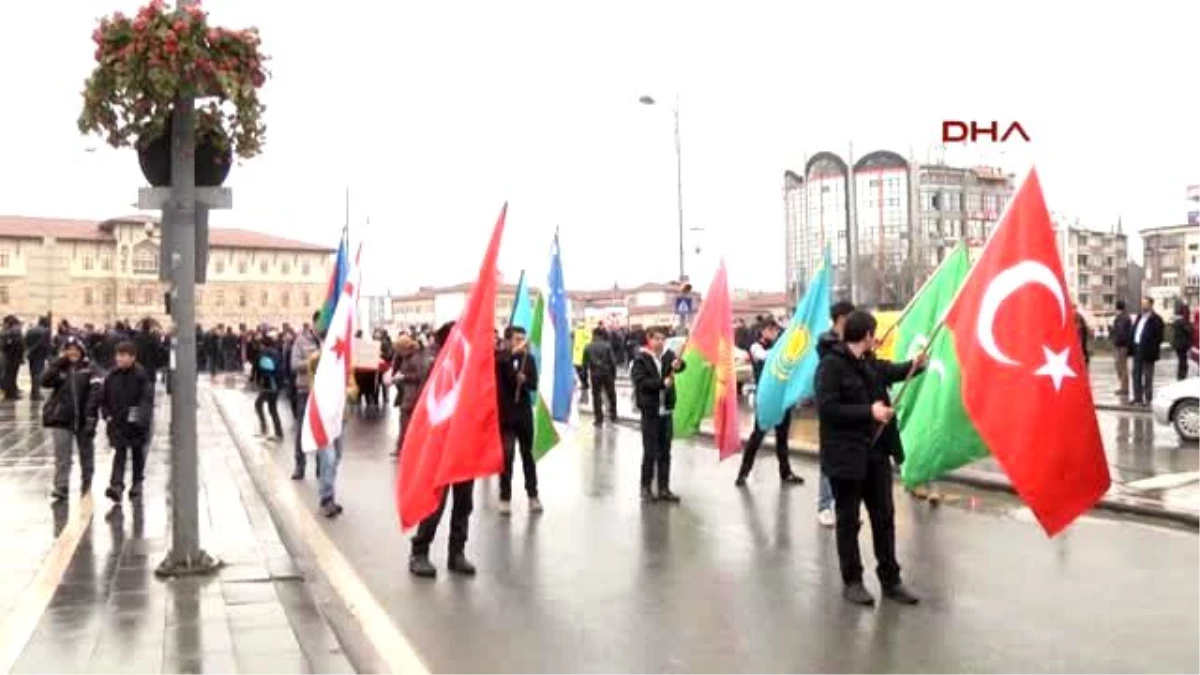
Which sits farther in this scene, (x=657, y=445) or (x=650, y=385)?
(x=657, y=445)

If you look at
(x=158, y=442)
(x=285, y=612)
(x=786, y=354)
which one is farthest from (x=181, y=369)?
(x=158, y=442)

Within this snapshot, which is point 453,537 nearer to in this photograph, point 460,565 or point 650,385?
point 460,565

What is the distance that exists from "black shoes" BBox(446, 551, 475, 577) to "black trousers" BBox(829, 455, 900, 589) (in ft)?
8.73

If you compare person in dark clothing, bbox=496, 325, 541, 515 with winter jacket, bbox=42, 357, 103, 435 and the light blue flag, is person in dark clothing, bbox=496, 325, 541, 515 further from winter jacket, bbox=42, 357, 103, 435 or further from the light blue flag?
winter jacket, bbox=42, 357, 103, 435

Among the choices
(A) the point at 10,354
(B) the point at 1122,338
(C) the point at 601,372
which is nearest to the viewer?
(B) the point at 1122,338

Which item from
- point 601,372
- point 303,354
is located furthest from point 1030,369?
point 601,372

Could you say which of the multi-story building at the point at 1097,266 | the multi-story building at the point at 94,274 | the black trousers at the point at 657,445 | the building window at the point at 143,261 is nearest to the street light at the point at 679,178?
the black trousers at the point at 657,445

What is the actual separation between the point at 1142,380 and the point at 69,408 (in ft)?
57.5

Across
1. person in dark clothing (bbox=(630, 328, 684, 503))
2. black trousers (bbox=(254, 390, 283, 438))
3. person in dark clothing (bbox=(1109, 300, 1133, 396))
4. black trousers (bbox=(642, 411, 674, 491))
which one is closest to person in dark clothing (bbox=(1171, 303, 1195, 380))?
person in dark clothing (bbox=(1109, 300, 1133, 396))

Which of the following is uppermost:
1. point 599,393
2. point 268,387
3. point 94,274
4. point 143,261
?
point 143,261

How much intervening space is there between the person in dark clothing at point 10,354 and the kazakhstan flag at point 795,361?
19.9 metres

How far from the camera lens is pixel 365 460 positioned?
16562 mm

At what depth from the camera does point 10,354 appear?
2786 cm

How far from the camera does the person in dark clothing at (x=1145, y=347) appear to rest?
65.8 ft
